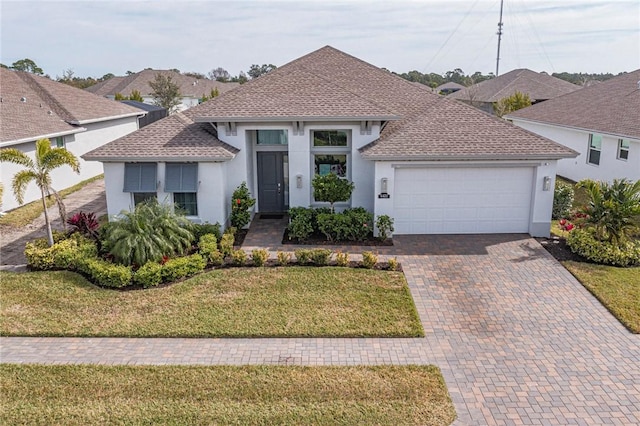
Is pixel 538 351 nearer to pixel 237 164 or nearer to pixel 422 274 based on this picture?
pixel 422 274

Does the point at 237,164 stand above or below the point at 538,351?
above

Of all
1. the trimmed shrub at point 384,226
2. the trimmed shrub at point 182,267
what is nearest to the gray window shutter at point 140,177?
the trimmed shrub at point 182,267

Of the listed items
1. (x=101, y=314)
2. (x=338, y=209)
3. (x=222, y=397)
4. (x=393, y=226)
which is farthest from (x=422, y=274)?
(x=101, y=314)

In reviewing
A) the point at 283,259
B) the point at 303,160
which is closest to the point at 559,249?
the point at 283,259

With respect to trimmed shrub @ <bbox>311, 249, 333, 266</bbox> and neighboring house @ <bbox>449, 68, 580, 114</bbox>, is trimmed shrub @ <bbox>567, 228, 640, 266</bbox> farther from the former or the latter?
neighboring house @ <bbox>449, 68, 580, 114</bbox>

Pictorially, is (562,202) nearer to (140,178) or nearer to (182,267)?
(182,267)

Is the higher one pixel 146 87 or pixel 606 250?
pixel 146 87
